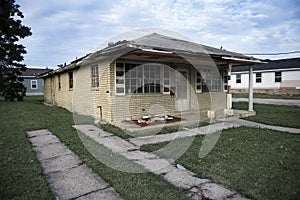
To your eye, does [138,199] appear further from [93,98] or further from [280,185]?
[93,98]

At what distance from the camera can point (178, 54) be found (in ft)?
23.1

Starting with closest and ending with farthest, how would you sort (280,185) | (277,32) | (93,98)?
(280,185) → (93,98) → (277,32)

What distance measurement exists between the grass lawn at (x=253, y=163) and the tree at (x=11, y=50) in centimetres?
2028

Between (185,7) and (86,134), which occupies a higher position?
(185,7)

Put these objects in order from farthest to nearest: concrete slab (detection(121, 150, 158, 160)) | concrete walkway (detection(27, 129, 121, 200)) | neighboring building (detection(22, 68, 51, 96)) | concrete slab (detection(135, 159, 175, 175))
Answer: neighboring building (detection(22, 68, 51, 96)), concrete slab (detection(121, 150, 158, 160)), concrete slab (detection(135, 159, 175, 175)), concrete walkway (detection(27, 129, 121, 200))

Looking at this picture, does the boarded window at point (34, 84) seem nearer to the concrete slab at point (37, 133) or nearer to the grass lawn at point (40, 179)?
the concrete slab at point (37, 133)

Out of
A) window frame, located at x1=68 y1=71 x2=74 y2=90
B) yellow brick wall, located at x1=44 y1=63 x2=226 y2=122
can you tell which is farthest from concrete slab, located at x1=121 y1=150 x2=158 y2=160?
window frame, located at x1=68 y1=71 x2=74 y2=90

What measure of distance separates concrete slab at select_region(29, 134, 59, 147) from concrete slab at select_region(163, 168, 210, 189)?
137 inches

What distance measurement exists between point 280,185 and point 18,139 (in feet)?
19.2

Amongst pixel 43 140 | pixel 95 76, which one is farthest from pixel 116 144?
pixel 95 76

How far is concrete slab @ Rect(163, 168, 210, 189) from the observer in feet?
10.2

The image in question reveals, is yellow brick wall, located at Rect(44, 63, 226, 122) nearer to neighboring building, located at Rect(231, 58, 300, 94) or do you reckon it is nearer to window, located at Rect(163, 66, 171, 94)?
window, located at Rect(163, 66, 171, 94)

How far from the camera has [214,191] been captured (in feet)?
9.55

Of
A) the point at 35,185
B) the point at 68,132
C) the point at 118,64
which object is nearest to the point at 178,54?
the point at 118,64
